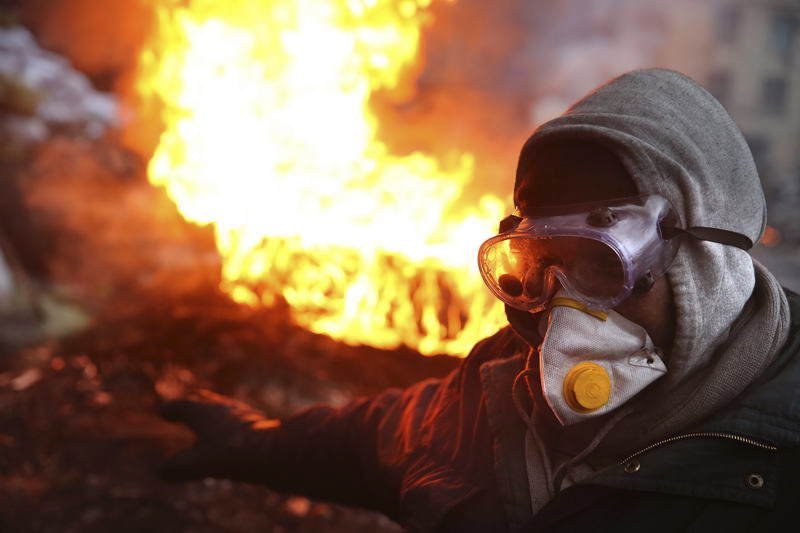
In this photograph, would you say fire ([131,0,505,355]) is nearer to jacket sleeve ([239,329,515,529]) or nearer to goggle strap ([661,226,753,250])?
jacket sleeve ([239,329,515,529])

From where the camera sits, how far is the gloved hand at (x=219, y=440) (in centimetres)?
253

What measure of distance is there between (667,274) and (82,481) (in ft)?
11.7

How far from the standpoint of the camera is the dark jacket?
1463mm

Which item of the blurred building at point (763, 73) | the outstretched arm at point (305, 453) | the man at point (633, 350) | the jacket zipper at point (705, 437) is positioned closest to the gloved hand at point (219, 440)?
the outstretched arm at point (305, 453)

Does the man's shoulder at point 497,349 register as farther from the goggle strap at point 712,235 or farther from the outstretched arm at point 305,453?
the goggle strap at point 712,235

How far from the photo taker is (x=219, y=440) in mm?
2633

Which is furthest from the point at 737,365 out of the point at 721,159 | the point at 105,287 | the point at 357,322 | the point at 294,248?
the point at 105,287

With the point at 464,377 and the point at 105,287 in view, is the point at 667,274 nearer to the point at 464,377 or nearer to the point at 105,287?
the point at 464,377

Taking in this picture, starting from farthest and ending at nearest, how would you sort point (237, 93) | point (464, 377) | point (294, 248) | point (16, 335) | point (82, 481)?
point (237, 93) < point (294, 248) < point (16, 335) < point (82, 481) < point (464, 377)

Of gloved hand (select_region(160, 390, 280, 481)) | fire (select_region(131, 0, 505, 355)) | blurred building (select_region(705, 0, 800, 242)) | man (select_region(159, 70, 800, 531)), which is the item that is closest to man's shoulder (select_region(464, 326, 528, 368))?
man (select_region(159, 70, 800, 531))

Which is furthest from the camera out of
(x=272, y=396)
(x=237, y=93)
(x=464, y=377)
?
(x=237, y=93)

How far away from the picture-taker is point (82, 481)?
3805 millimetres

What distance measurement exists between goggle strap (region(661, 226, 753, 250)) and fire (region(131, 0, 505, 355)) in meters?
5.05

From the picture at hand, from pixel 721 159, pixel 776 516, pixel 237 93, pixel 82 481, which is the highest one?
pixel 237 93
